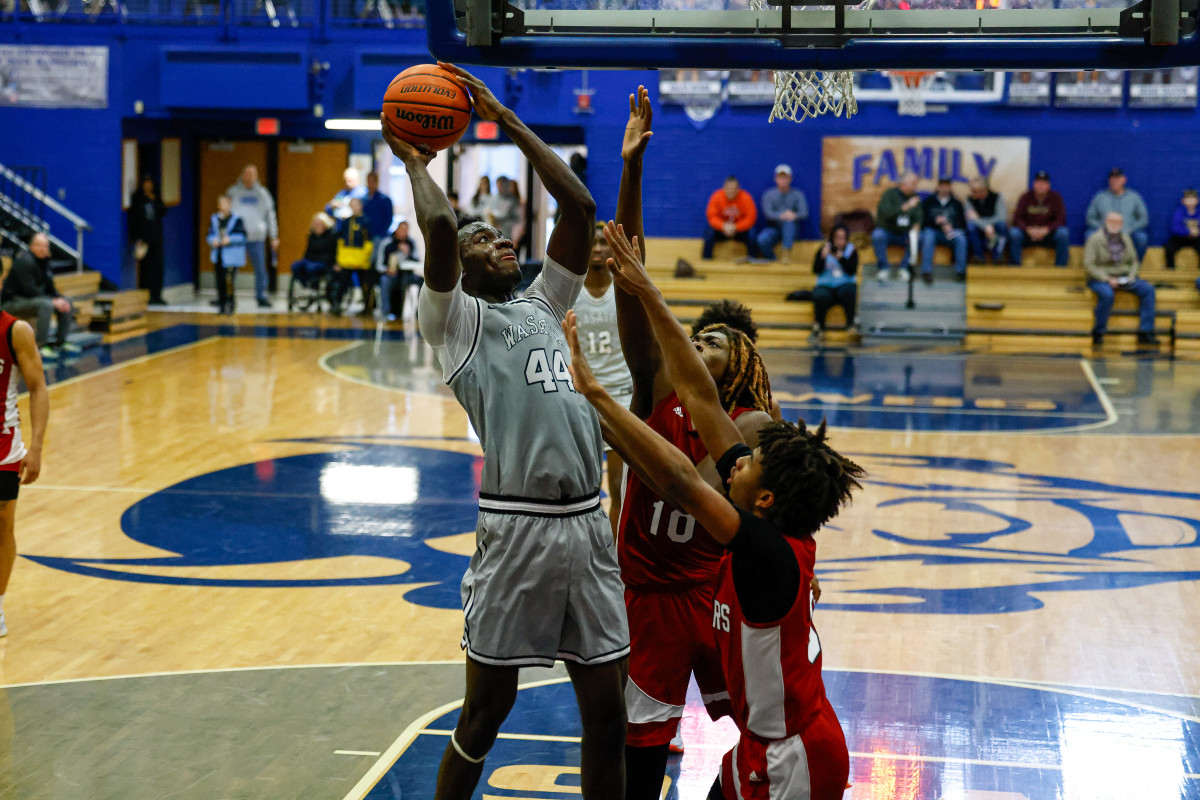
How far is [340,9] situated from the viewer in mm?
21406

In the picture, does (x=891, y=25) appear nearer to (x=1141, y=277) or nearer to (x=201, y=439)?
(x=201, y=439)

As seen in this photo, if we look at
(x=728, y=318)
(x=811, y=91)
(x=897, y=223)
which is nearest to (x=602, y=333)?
(x=811, y=91)

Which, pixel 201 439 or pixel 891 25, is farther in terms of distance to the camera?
pixel 201 439

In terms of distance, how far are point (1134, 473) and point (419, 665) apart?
21.5 feet

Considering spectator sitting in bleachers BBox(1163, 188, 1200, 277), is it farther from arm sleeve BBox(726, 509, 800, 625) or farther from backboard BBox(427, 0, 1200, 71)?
arm sleeve BBox(726, 509, 800, 625)

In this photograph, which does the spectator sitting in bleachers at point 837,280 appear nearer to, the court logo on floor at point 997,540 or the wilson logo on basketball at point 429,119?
the court logo on floor at point 997,540

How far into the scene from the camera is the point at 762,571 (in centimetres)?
333

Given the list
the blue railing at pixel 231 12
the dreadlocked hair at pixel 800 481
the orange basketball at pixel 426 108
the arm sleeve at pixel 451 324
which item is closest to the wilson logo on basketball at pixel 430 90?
the orange basketball at pixel 426 108

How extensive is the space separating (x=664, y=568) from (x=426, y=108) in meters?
1.61

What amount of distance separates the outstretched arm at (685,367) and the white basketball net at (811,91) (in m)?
2.90

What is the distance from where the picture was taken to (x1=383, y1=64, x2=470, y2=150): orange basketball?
4.06 m

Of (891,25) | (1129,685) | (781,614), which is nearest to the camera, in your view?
(781,614)

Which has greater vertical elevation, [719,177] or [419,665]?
[719,177]

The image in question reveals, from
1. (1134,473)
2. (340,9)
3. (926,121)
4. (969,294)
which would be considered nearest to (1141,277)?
(969,294)
